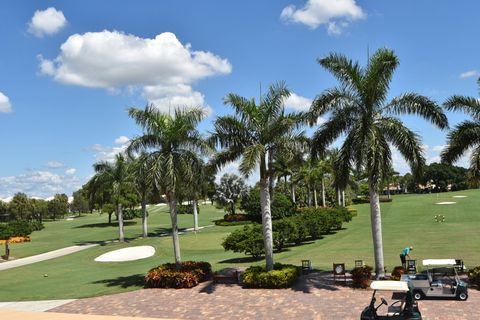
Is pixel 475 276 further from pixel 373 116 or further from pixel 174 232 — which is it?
pixel 174 232

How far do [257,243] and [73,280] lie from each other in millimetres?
12134

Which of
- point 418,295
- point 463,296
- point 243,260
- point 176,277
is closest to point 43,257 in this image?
point 243,260

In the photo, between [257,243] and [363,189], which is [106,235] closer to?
[257,243]

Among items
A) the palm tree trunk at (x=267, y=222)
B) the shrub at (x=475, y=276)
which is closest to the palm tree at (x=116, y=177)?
the palm tree trunk at (x=267, y=222)

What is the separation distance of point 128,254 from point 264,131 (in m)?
24.3

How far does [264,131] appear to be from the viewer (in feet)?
72.7

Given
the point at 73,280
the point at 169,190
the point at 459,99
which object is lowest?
the point at 73,280

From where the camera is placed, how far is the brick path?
16.5 meters

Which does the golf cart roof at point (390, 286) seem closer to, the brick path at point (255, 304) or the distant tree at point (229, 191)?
the brick path at point (255, 304)

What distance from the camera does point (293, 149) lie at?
22.3 metres

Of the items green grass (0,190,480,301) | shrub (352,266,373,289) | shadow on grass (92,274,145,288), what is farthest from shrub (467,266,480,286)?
shadow on grass (92,274,145,288)

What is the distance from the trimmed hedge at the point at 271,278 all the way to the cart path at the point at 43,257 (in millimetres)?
25109

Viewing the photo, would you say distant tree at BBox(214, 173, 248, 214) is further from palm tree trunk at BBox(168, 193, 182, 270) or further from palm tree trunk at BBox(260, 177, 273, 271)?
palm tree trunk at BBox(260, 177, 273, 271)

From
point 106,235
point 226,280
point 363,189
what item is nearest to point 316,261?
point 226,280
